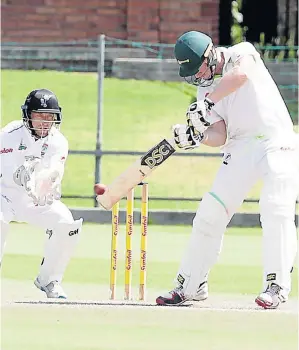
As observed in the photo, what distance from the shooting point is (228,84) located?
24.9 ft

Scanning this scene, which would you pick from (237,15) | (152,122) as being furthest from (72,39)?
(237,15)

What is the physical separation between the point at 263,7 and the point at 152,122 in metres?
9.08

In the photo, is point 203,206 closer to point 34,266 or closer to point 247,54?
point 247,54

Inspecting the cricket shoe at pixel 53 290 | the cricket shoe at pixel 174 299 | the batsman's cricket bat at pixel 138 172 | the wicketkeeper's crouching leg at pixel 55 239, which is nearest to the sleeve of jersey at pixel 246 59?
the batsman's cricket bat at pixel 138 172

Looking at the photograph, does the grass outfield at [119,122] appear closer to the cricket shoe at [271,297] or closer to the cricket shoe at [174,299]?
the cricket shoe at [174,299]

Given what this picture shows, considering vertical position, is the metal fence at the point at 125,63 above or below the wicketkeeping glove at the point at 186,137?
below

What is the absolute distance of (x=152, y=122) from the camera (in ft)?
56.6

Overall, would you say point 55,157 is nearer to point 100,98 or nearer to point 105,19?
point 100,98

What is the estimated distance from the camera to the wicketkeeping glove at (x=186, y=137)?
299 inches

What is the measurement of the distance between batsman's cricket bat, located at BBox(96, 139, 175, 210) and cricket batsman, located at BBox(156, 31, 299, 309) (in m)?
0.12

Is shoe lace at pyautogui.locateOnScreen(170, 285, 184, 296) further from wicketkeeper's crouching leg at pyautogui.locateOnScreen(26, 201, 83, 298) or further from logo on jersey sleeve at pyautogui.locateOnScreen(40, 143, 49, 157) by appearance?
logo on jersey sleeve at pyautogui.locateOnScreen(40, 143, 49, 157)

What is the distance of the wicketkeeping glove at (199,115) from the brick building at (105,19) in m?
12.4

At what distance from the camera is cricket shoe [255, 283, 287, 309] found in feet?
24.2

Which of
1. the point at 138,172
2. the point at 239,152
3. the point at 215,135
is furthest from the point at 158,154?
the point at 239,152
